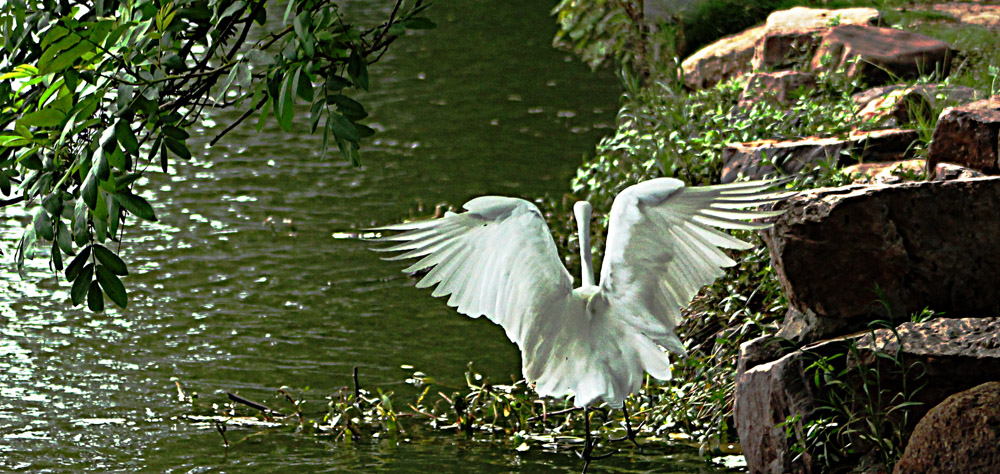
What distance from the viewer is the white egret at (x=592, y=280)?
3.32 m

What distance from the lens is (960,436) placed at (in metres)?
3.32

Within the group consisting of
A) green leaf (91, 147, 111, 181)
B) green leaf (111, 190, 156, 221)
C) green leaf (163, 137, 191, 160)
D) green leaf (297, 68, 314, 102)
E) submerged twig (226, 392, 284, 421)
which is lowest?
submerged twig (226, 392, 284, 421)

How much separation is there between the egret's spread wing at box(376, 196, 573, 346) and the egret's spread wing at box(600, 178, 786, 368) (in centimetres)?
18

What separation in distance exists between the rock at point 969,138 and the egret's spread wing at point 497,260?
2.01m

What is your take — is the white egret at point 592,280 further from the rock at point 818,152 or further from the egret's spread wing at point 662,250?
the rock at point 818,152

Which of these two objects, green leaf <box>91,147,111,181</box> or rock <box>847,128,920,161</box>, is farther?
rock <box>847,128,920,161</box>

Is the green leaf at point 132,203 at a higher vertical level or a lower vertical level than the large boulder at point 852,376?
higher

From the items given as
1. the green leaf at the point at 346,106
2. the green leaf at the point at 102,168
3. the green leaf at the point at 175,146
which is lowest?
the green leaf at the point at 102,168

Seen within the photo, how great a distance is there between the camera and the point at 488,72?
518 inches

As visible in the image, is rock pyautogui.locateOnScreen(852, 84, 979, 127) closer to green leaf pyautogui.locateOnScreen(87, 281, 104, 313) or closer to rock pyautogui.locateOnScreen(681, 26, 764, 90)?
rock pyautogui.locateOnScreen(681, 26, 764, 90)

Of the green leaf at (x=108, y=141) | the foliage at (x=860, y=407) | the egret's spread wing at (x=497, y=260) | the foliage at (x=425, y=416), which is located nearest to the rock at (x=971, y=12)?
the foliage at (x=425, y=416)

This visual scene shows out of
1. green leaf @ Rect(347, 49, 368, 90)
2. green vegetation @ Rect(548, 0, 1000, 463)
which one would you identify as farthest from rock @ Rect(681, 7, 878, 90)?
green leaf @ Rect(347, 49, 368, 90)

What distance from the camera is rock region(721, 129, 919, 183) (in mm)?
5172

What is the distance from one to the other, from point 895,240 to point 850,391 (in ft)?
1.83
